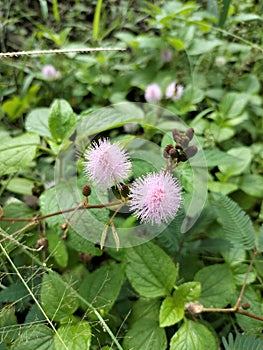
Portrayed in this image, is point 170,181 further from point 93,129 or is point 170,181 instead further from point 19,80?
point 19,80

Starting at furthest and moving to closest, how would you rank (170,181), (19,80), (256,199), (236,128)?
(19,80) < (236,128) < (256,199) < (170,181)

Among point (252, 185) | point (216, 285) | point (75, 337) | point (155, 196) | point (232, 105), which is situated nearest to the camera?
point (155, 196)

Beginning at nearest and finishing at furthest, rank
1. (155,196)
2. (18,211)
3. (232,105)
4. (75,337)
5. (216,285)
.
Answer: (155,196), (75,337), (216,285), (18,211), (232,105)

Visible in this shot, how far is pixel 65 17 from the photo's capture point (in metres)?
1.84

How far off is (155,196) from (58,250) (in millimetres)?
343

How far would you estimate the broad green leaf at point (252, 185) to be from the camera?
99cm

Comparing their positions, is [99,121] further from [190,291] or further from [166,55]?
[166,55]

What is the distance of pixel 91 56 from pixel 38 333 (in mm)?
1053

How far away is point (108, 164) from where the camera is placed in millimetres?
563

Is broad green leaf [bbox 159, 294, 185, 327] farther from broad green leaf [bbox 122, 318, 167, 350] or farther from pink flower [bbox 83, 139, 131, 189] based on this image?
pink flower [bbox 83, 139, 131, 189]

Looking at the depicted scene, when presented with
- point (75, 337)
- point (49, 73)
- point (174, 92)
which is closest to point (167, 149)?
point (75, 337)

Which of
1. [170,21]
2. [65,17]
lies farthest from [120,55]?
[65,17]

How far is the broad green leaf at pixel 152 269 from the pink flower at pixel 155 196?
206mm

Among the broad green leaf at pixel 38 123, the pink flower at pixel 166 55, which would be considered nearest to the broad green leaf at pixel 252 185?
the broad green leaf at pixel 38 123
